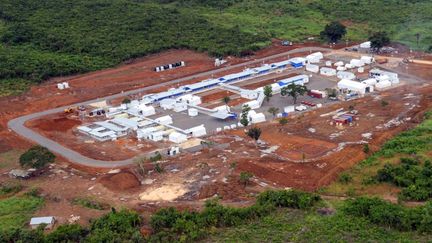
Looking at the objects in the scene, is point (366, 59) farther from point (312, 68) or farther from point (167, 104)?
point (167, 104)

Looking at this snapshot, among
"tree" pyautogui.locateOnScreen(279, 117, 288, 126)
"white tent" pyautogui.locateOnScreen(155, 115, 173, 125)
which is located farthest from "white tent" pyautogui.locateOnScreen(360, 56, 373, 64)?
"white tent" pyautogui.locateOnScreen(155, 115, 173, 125)

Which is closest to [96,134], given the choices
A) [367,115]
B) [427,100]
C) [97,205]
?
[97,205]

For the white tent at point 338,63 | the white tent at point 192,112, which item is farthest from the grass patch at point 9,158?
the white tent at point 338,63

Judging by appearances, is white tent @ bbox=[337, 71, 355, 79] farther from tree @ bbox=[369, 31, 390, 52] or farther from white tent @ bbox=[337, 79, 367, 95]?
tree @ bbox=[369, 31, 390, 52]

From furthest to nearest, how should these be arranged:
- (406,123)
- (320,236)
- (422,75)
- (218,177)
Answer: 1. (422,75)
2. (406,123)
3. (218,177)
4. (320,236)

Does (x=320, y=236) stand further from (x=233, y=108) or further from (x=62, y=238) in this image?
(x=233, y=108)

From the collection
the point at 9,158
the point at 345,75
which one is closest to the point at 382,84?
the point at 345,75
